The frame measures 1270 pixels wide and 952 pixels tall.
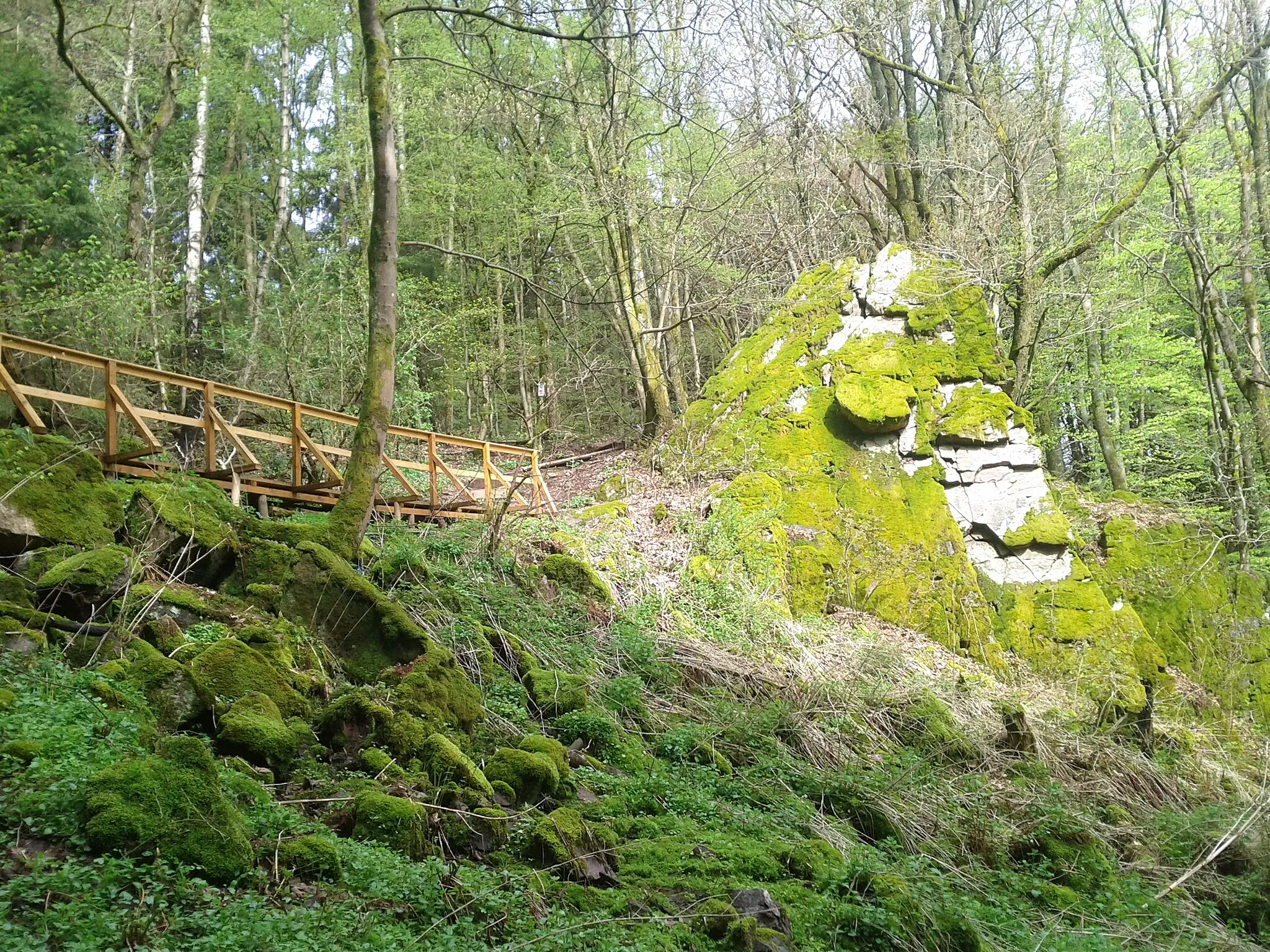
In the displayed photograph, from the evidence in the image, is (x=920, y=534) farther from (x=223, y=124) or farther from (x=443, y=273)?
(x=223, y=124)

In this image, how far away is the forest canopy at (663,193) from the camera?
12062mm

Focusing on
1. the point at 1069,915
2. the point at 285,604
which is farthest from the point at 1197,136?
the point at 285,604

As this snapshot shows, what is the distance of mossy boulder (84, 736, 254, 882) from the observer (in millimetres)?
3250

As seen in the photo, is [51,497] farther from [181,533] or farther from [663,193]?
[663,193]

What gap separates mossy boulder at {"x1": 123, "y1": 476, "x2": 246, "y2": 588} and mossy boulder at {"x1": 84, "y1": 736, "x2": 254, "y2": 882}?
8.28ft

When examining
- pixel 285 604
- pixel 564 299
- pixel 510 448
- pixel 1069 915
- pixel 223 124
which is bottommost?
pixel 1069 915

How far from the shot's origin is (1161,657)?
11.0 m

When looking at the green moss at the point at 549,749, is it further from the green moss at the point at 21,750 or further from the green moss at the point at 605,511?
the green moss at the point at 605,511

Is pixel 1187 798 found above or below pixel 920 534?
below

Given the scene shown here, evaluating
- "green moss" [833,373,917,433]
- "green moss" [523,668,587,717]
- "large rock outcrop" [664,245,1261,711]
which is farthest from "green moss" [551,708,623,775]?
"green moss" [833,373,917,433]

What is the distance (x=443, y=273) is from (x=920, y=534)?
49.4ft

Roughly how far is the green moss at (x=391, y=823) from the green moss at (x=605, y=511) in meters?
6.97

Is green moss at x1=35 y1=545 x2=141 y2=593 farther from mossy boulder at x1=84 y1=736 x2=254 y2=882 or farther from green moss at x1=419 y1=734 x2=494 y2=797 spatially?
green moss at x1=419 y1=734 x2=494 y2=797

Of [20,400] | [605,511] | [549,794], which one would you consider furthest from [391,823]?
[605,511]
